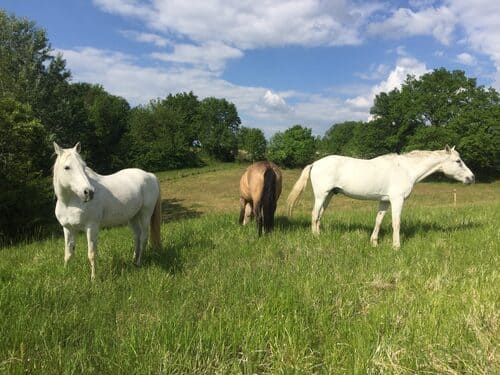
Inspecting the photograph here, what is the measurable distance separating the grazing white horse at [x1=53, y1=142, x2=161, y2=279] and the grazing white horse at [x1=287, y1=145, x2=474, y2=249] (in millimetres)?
3557

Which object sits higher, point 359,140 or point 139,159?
point 359,140

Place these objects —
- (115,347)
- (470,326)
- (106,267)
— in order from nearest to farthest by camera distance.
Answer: (115,347) → (470,326) → (106,267)

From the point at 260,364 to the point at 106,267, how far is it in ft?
11.9

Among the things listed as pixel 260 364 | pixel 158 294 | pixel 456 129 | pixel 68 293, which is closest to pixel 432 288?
pixel 260 364

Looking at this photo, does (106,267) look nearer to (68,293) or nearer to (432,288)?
(68,293)

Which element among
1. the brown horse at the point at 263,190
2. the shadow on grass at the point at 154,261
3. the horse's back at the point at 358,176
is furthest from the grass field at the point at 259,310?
the horse's back at the point at 358,176

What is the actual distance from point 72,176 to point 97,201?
2.31 ft

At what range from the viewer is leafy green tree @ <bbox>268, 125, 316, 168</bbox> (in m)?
87.0

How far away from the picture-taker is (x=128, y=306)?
3.89 m

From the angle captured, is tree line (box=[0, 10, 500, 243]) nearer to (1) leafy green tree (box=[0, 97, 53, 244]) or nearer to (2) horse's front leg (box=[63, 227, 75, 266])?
(1) leafy green tree (box=[0, 97, 53, 244])

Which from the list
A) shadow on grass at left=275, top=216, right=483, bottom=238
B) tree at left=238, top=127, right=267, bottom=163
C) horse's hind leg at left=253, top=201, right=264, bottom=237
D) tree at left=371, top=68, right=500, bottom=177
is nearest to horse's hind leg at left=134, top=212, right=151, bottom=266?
horse's hind leg at left=253, top=201, right=264, bottom=237

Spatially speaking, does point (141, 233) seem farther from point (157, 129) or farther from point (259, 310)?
point (157, 129)

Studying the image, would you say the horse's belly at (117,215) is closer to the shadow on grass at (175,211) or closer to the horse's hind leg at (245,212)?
the horse's hind leg at (245,212)

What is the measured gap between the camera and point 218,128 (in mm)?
87125
